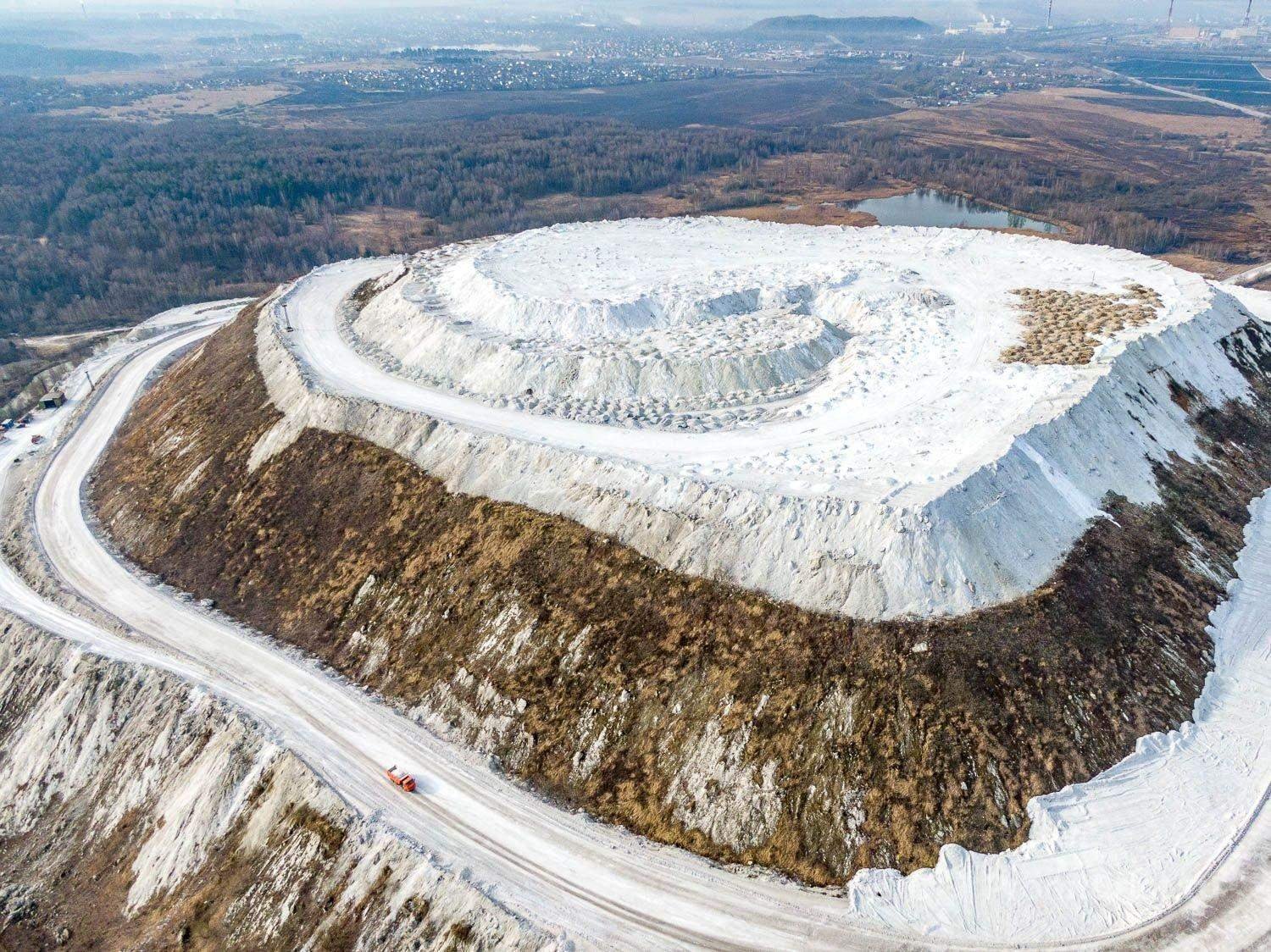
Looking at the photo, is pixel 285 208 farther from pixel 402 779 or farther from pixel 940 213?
pixel 402 779

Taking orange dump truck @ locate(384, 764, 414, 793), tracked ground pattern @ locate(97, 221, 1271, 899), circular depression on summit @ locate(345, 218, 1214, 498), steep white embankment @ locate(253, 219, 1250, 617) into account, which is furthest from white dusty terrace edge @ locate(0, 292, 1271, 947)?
circular depression on summit @ locate(345, 218, 1214, 498)

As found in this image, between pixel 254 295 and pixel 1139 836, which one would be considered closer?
pixel 1139 836

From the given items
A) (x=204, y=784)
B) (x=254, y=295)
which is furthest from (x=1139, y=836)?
(x=254, y=295)

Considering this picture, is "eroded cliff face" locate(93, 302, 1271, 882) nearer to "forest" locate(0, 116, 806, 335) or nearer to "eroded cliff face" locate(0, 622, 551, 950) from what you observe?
"eroded cliff face" locate(0, 622, 551, 950)

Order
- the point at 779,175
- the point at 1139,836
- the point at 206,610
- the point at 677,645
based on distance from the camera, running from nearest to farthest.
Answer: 1. the point at 1139,836
2. the point at 677,645
3. the point at 206,610
4. the point at 779,175

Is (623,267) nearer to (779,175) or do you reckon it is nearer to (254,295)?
(254,295)

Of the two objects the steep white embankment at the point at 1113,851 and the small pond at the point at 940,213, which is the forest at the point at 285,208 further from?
the steep white embankment at the point at 1113,851

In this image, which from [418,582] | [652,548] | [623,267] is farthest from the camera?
[623,267]
